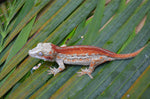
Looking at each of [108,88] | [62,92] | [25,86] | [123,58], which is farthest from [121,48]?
[25,86]

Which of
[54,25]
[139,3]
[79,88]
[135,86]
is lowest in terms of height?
[135,86]

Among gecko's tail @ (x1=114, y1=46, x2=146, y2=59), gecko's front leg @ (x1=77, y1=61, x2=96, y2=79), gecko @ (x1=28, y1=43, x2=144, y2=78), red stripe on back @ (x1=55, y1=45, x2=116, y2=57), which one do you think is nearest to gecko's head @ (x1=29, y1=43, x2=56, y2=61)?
gecko @ (x1=28, y1=43, x2=144, y2=78)

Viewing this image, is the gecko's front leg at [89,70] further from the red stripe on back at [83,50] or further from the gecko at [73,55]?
the red stripe on back at [83,50]

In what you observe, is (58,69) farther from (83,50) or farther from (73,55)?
(83,50)

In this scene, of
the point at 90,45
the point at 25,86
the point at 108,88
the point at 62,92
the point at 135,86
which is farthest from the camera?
the point at 90,45

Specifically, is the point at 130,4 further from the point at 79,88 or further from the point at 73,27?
the point at 79,88

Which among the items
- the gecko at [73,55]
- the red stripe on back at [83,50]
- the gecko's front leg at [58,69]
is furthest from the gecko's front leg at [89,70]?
the gecko's front leg at [58,69]
